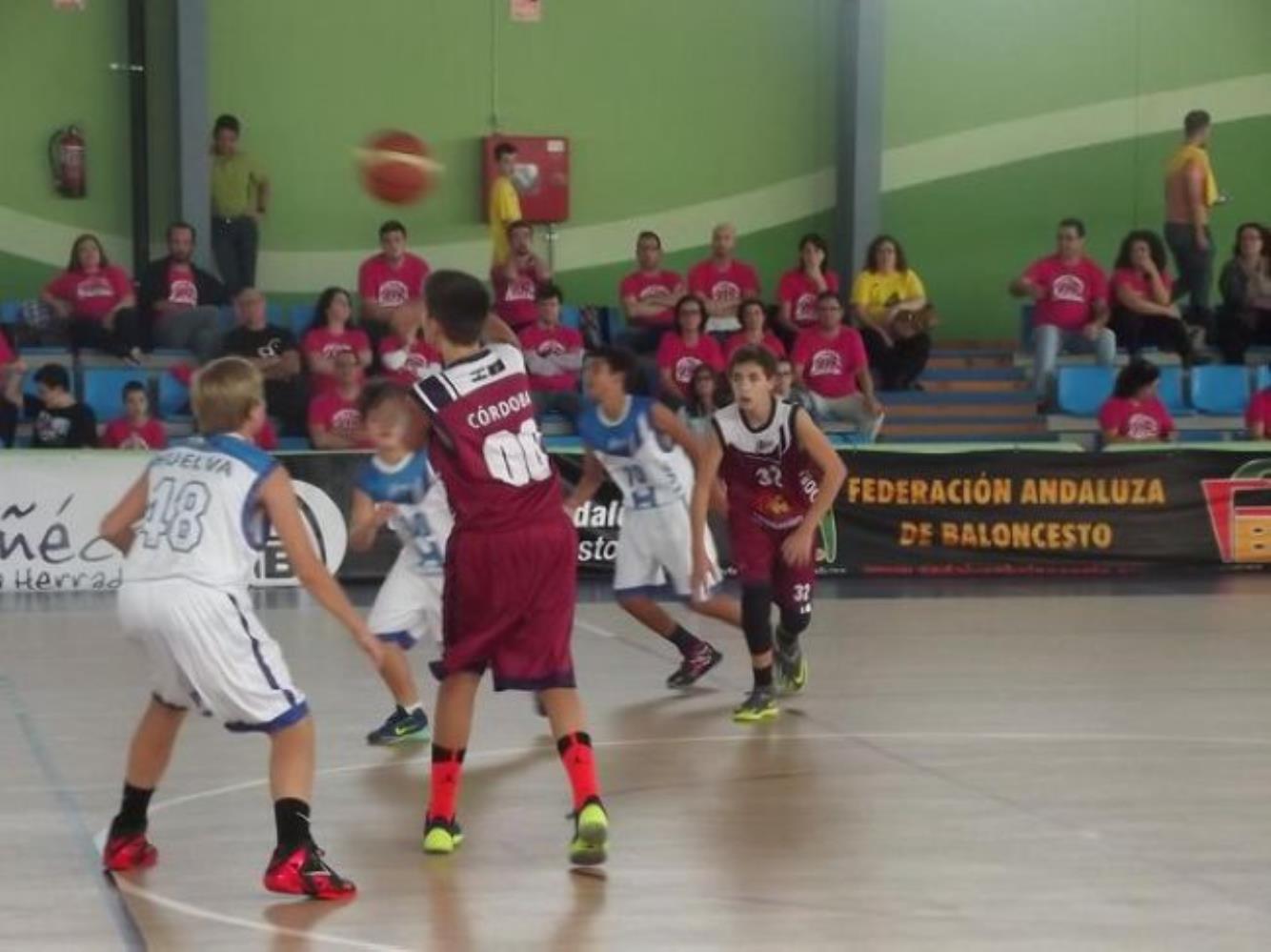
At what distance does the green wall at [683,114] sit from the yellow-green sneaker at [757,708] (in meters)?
13.1

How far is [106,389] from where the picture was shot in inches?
833

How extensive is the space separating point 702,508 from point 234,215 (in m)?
12.2

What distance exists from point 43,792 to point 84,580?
27.4 ft

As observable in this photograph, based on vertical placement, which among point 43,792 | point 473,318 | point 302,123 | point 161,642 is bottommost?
point 43,792

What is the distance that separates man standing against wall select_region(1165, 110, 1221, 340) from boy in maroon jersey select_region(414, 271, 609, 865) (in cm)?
1625

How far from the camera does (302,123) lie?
23.9m

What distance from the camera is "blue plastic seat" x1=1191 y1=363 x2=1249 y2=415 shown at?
74.8 feet

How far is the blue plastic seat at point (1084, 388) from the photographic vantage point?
75.3ft

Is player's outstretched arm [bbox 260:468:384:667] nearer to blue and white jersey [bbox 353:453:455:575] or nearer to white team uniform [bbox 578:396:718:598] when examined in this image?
blue and white jersey [bbox 353:453:455:575]

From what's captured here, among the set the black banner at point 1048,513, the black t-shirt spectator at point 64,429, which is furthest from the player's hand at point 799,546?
the black t-shirt spectator at point 64,429

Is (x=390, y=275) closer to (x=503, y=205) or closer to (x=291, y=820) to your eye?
(x=503, y=205)

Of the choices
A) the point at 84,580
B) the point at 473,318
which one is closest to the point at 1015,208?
the point at 84,580

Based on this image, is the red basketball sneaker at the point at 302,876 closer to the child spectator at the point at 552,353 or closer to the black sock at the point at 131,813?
the black sock at the point at 131,813

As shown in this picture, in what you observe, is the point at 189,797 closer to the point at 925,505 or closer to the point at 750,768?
the point at 750,768
